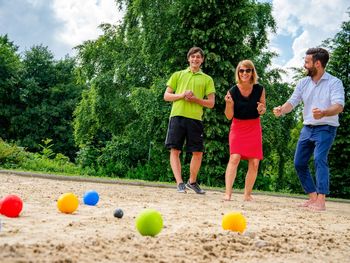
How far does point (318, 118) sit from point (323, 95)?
0.50 meters

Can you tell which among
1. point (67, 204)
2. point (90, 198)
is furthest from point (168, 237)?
point (90, 198)

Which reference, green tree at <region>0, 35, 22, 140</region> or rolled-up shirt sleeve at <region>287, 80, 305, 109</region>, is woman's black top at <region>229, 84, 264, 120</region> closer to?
rolled-up shirt sleeve at <region>287, 80, 305, 109</region>

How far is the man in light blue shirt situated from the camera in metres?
5.69

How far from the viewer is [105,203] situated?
4887 mm

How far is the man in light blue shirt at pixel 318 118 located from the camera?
5.69m

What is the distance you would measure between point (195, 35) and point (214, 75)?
1320 millimetres

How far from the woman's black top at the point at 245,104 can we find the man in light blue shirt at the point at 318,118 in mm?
302

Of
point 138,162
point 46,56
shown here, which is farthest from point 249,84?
point 46,56

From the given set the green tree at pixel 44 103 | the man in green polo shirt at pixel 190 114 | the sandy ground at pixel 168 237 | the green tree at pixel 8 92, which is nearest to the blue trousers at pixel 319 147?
the sandy ground at pixel 168 237

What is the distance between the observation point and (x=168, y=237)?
9.93ft

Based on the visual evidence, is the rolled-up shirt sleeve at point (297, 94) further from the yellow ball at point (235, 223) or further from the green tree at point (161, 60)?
the green tree at point (161, 60)

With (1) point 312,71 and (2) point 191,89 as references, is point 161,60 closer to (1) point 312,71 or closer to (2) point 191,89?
(2) point 191,89

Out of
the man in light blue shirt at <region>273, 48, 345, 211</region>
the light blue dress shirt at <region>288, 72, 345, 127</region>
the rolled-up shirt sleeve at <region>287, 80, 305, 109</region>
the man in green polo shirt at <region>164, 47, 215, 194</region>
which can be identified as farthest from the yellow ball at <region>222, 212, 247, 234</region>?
the man in green polo shirt at <region>164, 47, 215, 194</region>

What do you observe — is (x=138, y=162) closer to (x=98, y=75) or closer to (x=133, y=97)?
(x=133, y=97)
